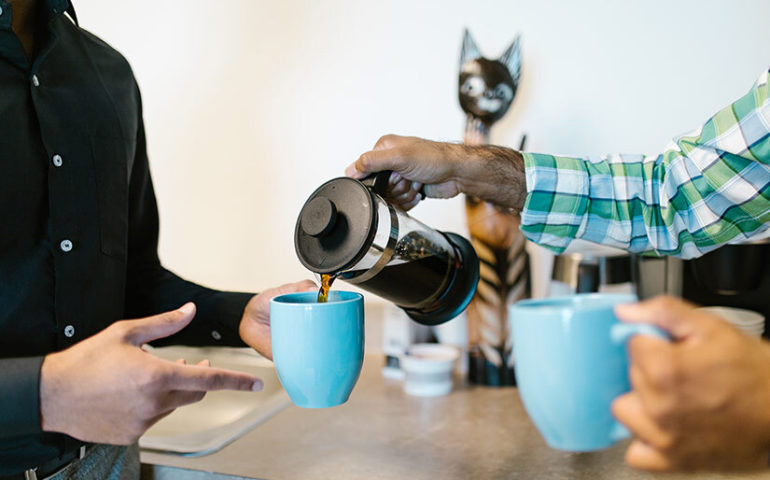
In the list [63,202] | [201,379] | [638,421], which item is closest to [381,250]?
[201,379]

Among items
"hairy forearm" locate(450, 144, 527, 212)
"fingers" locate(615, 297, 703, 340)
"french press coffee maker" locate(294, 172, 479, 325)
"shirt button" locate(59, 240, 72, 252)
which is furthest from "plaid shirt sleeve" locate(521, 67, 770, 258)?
"shirt button" locate(59, 240, 72, 252)

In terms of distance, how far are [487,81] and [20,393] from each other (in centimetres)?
100

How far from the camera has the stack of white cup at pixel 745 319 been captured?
3.49 ft

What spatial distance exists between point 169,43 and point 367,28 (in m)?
0.61

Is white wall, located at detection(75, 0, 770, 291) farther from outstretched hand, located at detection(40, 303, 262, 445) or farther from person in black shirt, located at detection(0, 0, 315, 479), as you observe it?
outstretched hand, located at detection(40, 303, 262, 445)

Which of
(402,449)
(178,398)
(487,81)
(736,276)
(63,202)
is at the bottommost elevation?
(402,449)

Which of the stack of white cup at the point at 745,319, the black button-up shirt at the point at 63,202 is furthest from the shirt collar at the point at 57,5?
the stack of white cup at the point at 745,319

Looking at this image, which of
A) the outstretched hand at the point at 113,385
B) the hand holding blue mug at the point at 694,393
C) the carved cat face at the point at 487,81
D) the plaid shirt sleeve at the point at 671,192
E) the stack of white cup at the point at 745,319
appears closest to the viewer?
the hand holding blue mug at the point at 694,393

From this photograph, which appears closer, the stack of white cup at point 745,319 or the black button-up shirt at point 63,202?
the black button-up shirt at point 63,202

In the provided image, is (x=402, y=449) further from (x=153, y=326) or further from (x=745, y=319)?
(x=745, y=319)

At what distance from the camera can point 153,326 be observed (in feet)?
2.01

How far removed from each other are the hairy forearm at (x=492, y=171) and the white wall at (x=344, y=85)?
16.4 inches

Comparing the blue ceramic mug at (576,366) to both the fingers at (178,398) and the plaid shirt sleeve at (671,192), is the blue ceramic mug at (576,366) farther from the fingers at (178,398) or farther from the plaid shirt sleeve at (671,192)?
the plaid shirt sleeve at (671,192)

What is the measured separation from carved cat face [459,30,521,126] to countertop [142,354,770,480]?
0.63m
